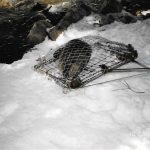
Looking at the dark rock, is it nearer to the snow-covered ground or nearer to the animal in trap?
the animal in trap

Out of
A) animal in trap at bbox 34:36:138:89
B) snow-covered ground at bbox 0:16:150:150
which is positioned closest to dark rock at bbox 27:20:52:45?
animal in trap at bbox 34:36:138:89

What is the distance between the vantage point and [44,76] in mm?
5762

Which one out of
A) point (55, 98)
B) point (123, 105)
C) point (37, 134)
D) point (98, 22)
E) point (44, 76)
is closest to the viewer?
point (37, 134)

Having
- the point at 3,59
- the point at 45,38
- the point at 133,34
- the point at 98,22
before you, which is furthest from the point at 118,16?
the point at 3,59

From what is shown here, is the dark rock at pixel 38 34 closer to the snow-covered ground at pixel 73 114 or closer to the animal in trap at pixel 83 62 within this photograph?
the animal in trap at pixel 83 62

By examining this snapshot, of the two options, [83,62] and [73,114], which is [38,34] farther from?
[73,114]

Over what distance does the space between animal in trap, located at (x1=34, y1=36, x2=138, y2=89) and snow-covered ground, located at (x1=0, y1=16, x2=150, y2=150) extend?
185 mm

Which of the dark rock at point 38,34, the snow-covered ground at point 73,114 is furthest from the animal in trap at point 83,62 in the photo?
the dark rock at point 38,34

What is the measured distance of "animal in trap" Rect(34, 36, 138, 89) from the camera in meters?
5.35

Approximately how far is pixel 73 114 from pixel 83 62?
1607 millimetres

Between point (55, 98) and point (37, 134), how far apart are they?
106cm

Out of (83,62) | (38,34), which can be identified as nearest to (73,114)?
(83,62)

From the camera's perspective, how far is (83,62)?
5723 millimetres

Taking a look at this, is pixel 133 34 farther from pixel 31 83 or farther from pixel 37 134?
pixel 37 134
